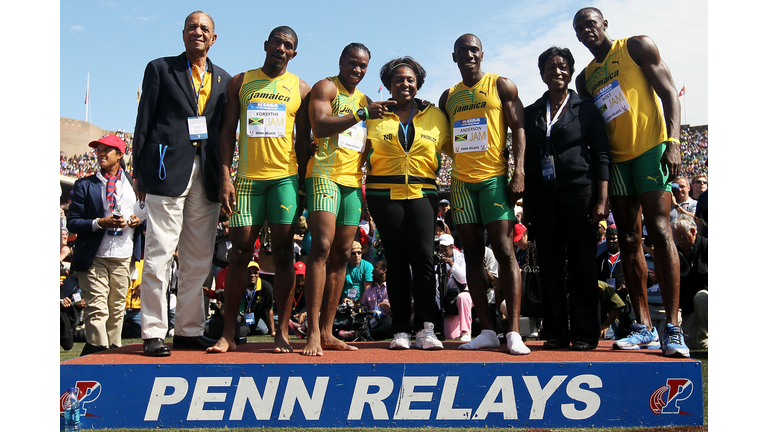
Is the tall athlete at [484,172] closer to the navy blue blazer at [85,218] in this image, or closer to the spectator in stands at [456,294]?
the spectator in stands at [456,294]

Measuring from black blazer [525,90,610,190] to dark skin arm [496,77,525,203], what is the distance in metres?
0.12

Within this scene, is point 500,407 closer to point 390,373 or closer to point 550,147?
point 390,373

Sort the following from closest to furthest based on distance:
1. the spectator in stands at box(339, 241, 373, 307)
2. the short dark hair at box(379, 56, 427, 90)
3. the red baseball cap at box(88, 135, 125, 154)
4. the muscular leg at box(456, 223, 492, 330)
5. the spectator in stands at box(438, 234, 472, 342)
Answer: the muscular leg at box(456, 223, 492, 330) → the short dark hair at box(379, 56, 427, 90) → the red baseball cap at box(88, 135, 125, 154) → the spectator in stands at box(438, 234, 472, 342) → the spectator in stands at box(339, 241, 373, 307)

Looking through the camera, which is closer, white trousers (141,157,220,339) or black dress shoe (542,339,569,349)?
white trousers (141,157,220,339)

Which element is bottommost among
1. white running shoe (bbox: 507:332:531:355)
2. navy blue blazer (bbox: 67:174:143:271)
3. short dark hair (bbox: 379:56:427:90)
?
white running shoe (bbox: 507:332:531:355)

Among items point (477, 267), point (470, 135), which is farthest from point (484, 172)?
point (477, 267)

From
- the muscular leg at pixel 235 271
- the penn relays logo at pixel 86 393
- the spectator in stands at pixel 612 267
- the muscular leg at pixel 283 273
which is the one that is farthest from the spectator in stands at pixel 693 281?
the penn relays logo at pixel 86 393

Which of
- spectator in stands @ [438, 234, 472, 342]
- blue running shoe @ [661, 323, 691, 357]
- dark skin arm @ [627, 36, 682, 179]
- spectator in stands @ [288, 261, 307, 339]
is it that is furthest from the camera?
spectator in stands @ [288, 261, 307, 339]

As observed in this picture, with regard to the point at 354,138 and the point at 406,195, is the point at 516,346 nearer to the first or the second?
the point at 406,195

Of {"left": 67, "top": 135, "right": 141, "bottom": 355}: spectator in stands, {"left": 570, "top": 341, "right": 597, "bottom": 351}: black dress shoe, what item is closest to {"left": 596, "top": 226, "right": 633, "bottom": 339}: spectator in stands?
{"left": 570, "top": 341, "right": 597, "bottom": 351}: black dress shoe

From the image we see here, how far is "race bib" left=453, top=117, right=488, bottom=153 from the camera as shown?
452 centimetres

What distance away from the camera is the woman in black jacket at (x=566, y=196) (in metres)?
4.33

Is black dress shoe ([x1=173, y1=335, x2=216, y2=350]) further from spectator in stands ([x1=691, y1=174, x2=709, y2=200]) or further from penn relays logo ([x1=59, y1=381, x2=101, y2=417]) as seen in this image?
spectator in stands ([x1=691, y1=174, x2=709, y2=200])

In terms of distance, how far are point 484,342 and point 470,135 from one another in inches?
64.8
